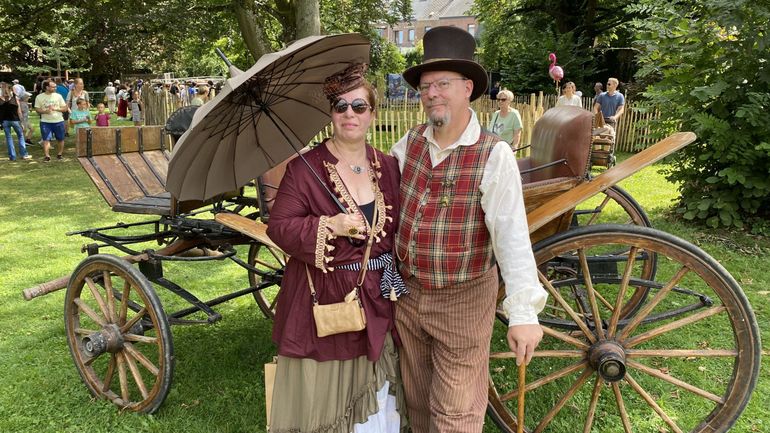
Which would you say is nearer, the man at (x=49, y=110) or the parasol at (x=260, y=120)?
the parasol at (x=260, y=120)

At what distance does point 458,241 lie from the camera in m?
2.05

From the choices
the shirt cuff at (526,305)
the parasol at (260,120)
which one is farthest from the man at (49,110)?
the shirt cuff at (526,305)

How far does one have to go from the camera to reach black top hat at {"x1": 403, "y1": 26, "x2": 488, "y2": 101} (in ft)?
6.73

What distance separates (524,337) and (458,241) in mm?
412

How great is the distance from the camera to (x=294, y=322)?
2.16 m

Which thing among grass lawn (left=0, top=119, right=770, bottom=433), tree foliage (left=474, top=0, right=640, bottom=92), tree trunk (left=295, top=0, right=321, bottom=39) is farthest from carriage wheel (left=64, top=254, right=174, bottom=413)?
tree foliage (left=474, top=0, right=640, bottom=92)

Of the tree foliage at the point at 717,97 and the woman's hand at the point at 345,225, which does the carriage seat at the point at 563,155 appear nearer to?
the woman's hand at the point at 345,225

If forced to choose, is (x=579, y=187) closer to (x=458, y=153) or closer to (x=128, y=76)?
(x=458, y=153)

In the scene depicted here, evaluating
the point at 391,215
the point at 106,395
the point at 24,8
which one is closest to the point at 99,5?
the point at 24,8

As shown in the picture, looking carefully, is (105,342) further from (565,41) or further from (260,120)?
(565,41)

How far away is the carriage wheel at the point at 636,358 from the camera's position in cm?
231

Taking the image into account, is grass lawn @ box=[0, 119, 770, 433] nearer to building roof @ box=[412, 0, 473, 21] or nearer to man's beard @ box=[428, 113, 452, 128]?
man's beard @ box=[428, 113, 452, 128]

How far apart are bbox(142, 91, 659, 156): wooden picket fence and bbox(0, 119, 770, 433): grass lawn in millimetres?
5106

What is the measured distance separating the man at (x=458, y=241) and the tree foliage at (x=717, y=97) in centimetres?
465
